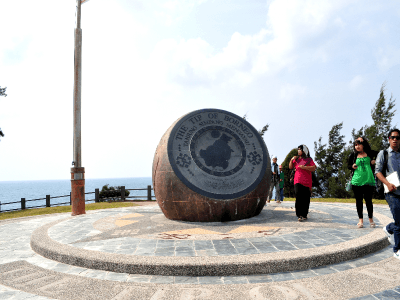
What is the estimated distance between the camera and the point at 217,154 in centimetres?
760

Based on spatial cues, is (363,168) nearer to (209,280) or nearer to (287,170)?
(209,280)

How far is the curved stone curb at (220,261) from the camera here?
13.7ft

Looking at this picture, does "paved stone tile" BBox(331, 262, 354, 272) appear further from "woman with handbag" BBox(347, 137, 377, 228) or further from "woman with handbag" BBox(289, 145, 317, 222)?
"woman with handbag" BBox(289, 145, 317, 222)

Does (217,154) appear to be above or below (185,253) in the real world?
above

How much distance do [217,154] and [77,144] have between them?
18.7 ft

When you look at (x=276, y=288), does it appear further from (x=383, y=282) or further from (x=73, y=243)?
(x=73, y=243)

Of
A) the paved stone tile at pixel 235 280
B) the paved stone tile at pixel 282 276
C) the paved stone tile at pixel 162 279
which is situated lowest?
the paved stone tile at pixel 235 280

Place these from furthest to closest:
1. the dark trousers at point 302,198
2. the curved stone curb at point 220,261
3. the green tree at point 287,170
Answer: the green tree at point 287,170 < the dark trousers at point 302,198 < the curved stone curb at point 220,261

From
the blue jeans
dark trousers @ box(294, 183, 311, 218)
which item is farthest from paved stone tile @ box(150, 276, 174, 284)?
dark trousers @ box(294, 183, 311, 218)

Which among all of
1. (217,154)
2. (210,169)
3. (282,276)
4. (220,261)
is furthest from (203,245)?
(217,154)

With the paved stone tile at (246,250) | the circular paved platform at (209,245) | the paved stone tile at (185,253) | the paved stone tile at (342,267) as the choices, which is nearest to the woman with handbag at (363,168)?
the circular paved platform at (209,245)

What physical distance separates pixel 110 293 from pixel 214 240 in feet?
7.65

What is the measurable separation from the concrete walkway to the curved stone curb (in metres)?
0.01

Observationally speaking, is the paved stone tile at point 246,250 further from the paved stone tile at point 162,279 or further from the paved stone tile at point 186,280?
the paved stone tile at point 162,279
